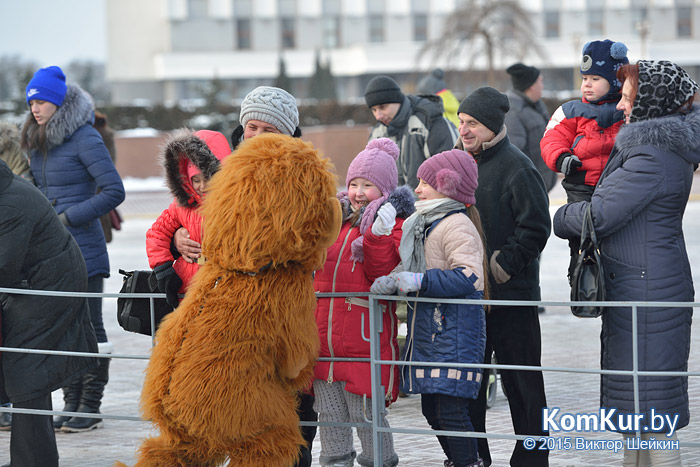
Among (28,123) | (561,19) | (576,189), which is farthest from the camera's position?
(561,19)

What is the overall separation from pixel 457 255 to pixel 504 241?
64 cm

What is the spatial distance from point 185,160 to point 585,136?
2.07 meters

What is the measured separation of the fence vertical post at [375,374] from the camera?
4457 millimetres

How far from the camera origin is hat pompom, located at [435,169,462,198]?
4.69 meters

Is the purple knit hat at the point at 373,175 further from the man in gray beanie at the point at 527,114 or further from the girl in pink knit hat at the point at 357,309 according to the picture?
the man in gray beanie at the point at 527,114

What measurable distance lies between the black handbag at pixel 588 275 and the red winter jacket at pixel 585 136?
0.75 metres

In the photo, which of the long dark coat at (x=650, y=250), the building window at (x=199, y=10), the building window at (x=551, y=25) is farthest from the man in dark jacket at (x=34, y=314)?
the building window at (x=551, y=25)

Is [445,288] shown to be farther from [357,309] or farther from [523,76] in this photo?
[523,76]

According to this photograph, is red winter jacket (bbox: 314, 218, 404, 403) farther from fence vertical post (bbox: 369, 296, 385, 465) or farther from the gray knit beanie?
the gray knit beanie

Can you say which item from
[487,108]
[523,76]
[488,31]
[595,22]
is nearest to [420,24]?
[595,22]

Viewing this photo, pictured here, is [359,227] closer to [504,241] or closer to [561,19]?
[504,241]

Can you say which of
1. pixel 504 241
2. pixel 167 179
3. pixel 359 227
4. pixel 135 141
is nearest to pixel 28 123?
pixel 167 179

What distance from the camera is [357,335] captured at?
471 cm
